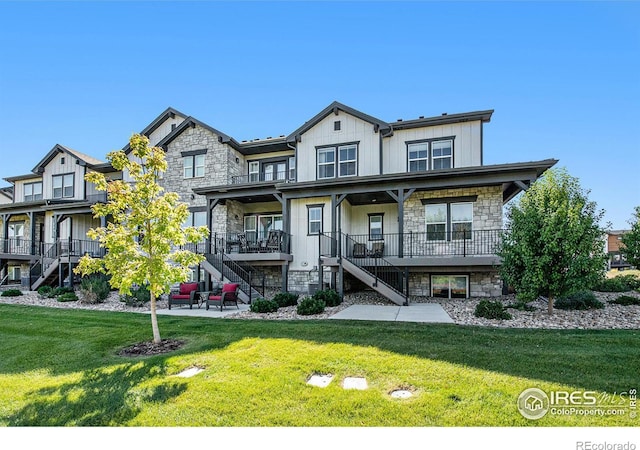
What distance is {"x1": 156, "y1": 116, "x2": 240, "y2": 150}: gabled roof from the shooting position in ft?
60.6

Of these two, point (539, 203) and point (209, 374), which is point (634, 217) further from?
point (209, 374)

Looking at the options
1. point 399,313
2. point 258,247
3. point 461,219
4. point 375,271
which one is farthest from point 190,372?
point 461,219

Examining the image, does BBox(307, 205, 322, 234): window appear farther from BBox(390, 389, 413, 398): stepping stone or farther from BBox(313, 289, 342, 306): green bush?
BBox(390, 389, 413, 398): stepping stone

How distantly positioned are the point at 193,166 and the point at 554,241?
17.6 metres

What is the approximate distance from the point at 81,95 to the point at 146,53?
5.14m

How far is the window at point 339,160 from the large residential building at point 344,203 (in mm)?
50

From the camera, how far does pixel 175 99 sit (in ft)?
67.0

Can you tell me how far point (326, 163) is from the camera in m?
16.7

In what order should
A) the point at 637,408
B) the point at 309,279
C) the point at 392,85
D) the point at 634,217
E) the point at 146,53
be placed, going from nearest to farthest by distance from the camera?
the point at 637,408, the point at 634,217, the point at 146,53, the point at 392,85, the point at 309,279

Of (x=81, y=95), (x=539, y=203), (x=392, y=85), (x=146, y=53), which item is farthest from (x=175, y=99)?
(x=539, y=203)

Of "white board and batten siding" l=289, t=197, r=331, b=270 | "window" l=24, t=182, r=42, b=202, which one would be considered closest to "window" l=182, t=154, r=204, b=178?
"white board and batten siding" l=289, t=197, r=331, b=270

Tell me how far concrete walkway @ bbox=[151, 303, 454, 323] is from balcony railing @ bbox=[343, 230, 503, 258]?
263 centimetres

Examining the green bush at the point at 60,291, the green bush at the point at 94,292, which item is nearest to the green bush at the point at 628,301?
the green bush at the point at 94,292

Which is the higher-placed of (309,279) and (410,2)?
(410,2)
